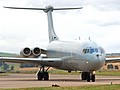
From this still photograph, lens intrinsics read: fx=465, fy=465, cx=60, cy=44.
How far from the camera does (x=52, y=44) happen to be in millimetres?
54844

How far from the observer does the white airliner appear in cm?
4291

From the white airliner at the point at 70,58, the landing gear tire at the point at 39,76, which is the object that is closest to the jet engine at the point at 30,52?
the white airliner at the point at 70,58

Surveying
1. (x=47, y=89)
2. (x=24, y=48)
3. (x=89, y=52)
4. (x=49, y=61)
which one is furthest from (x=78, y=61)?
(x=47, y=89)

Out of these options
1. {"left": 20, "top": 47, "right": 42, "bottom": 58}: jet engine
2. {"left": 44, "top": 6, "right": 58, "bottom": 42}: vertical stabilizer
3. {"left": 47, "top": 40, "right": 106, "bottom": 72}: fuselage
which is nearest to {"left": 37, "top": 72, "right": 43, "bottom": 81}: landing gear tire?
{"left": 47, "top": 40, "right": 106, "bottom": 72}: fuselage

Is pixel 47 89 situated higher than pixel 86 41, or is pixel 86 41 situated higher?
pixel 86 41

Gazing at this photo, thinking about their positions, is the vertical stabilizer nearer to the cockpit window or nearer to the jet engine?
the jet engine

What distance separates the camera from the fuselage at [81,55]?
4256 cm

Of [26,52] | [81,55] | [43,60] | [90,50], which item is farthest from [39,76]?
[90,50]

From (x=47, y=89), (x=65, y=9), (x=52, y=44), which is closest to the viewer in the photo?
(x=47, y=89)

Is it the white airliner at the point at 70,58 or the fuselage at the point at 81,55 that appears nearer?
the fuselage at the point at 81,55

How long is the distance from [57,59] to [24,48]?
447 centimetres

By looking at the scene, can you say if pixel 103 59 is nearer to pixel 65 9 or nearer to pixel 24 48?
pixel 24 48

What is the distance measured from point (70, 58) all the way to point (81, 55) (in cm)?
295

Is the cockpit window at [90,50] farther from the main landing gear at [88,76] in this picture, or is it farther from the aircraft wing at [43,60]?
the aircraft wing at [43,60]
